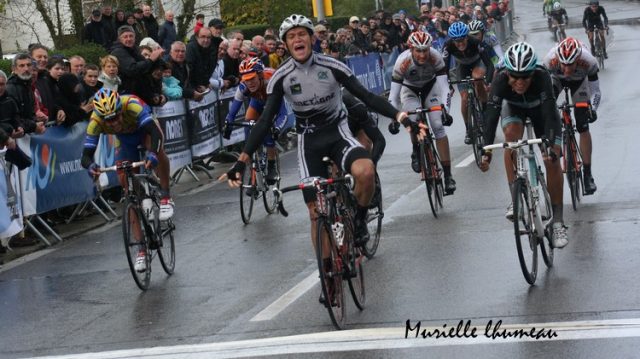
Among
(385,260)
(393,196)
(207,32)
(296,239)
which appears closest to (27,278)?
(296,239)

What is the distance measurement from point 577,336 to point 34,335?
13.7ft

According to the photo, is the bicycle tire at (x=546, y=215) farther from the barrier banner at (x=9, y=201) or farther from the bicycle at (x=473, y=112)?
the bicycle at (x=473, y=112)

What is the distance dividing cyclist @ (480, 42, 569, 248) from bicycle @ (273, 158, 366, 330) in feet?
4.92

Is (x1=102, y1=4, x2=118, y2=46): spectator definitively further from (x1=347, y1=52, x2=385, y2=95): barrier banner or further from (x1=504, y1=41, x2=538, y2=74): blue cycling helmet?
(x1=504, y1=41, x2=538, y2=74): blue cycling helmet

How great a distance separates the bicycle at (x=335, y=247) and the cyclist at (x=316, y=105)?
0.43 feet

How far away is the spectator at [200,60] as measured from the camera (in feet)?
64.5

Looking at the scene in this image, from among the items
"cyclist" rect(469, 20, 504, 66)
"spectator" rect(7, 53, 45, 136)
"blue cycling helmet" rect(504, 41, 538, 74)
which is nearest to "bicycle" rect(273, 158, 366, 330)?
"blue cycling helmet" rect(504, 41, 538, 74)

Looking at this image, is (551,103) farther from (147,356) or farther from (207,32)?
(207,32)

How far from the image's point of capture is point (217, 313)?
9.55 m

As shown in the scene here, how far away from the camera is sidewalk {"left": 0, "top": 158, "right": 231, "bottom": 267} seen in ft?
45.8

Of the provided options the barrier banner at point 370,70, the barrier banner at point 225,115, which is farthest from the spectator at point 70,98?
the barrier banner at point 370,70

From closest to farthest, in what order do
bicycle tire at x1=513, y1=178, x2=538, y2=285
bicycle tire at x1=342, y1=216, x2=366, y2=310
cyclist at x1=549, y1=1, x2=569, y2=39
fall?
bicycle tire at x1=342, y1=216, x2=366, y2=310, bicycle tire at x1=513, y1=178, x2=538, y2=285, cyclist at x1=549, y1=1, x2=569, y2=39

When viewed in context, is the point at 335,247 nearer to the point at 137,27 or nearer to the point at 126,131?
the point at 126,131

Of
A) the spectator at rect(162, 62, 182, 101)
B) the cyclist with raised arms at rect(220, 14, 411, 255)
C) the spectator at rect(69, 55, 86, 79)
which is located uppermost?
the cyclist with raised arms at rect(220, 14, 411, 255)
